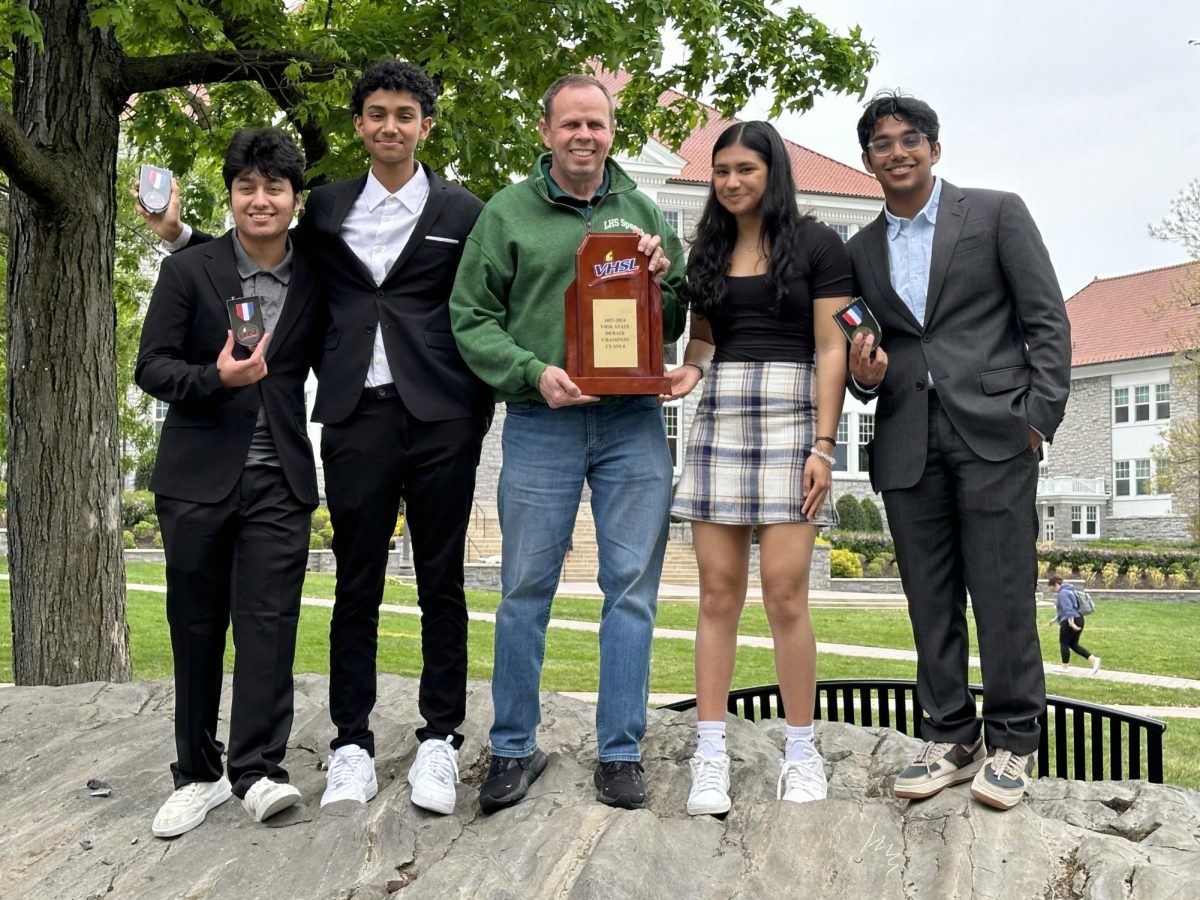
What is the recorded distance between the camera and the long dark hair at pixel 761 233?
4270 mm

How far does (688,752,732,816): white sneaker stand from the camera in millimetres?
4273

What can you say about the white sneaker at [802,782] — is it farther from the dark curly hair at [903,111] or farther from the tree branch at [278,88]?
the tree branch at [278,88]

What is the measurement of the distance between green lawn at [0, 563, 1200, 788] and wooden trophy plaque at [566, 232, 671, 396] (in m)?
6.79

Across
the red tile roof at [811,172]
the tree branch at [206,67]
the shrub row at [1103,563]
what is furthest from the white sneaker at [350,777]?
the red tile roof at [811,172]

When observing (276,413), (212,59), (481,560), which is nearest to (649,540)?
(276,413)

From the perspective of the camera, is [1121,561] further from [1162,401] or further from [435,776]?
[435,776]

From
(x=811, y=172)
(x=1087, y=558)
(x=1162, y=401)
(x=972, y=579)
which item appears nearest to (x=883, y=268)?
(x=972, y=579)

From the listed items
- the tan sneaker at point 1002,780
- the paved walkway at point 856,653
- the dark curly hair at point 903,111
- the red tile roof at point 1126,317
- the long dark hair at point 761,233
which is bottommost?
the paved walkway at point 856,653

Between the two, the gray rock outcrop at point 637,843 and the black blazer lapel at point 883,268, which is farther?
the black blazer lapel at point 883,268

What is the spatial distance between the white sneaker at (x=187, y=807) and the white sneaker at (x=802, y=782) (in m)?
2.18

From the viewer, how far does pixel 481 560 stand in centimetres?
2608

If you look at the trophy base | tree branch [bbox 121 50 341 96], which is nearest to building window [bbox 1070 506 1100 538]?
tree branch [bbox 121 50 341 96]

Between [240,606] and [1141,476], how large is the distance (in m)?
42.8

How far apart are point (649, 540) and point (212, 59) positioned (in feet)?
16.1
